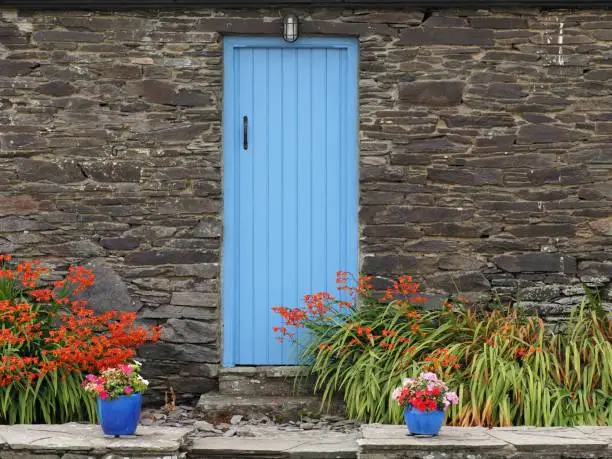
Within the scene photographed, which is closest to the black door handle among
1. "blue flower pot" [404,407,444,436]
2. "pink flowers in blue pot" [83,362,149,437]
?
"pink flowers in blue pot" [83,362,149,437]

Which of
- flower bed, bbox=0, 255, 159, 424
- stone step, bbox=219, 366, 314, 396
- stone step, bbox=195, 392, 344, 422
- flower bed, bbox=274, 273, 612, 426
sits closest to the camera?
flower bed, bbox=274, 273, 612, 426

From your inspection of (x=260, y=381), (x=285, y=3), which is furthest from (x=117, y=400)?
(x=285, y=3)

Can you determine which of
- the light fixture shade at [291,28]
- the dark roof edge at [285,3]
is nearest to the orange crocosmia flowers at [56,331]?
the dark roof edge at [285,3]

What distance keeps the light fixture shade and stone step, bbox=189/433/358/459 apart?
296 centimetres

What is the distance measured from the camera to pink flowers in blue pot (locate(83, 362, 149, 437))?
5586 mm

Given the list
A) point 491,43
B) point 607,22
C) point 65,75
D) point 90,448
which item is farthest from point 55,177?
point 607,22

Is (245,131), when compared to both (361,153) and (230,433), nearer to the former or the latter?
(361,153)

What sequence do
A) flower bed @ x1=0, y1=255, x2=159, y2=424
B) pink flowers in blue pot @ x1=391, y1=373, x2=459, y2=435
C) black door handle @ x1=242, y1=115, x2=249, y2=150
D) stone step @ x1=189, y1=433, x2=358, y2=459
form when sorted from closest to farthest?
pink flowers in blue pot @ x1=391, y1=373, x2=459, y2=435
stone step @ x1=189, y1=433, x2=358, y2=459
flower bed @ x1=0, y1=255, x2=159, y2=424
black door handle @ x1=242, y1=115, x2=249, y2=150

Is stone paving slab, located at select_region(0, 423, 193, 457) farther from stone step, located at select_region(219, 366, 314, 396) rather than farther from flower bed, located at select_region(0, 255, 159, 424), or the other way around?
stone step, located at select_region(219, 366, 314, 396)

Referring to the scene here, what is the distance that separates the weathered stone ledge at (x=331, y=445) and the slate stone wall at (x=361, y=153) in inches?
59.9

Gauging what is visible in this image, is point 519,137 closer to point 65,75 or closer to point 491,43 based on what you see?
point 491,43

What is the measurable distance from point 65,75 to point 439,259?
3.07m

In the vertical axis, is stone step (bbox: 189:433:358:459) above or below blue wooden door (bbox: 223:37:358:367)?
below

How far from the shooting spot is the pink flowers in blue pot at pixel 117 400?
5.59 metres
